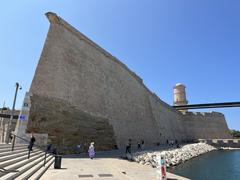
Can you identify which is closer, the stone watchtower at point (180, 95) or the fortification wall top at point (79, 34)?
the fortification wall top at point (79, 34)

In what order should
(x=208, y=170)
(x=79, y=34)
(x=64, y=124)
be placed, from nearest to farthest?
1. (x=208, y=170)
2. (x=64, y=124)
3. (x=79, y=34)

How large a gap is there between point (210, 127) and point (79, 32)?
4590 centimetres

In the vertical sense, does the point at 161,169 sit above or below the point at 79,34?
below

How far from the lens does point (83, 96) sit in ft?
64.2

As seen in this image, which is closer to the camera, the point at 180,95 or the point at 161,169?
the point at 161,169

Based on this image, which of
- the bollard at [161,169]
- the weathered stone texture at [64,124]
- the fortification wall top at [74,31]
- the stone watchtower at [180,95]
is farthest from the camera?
the stone watchtower at [180,95]

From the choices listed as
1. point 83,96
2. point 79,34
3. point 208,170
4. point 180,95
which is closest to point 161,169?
point 208,170

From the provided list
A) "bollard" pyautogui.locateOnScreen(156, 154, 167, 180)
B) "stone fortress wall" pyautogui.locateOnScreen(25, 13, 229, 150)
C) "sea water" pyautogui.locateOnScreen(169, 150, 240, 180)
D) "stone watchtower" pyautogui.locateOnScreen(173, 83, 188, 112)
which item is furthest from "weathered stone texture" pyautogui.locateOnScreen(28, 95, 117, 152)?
"stone watchtower" pyautogui.locateOnScreen(173, 83, 188, 112)

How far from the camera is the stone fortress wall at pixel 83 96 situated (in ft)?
51.3

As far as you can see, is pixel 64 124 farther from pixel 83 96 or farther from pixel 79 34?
pixel 79 34

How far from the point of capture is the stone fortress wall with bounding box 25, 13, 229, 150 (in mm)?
15633

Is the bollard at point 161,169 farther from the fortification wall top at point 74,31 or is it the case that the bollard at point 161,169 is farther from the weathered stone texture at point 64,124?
the fortification wall top at point 74,31

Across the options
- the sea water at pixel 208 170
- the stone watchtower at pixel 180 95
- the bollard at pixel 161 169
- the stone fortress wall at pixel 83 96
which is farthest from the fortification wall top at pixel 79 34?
the stone watchtower at pixel 180 95

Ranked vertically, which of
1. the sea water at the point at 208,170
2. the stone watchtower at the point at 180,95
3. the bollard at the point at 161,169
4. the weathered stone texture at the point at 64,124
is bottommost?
the sea water at the point at 208,170
